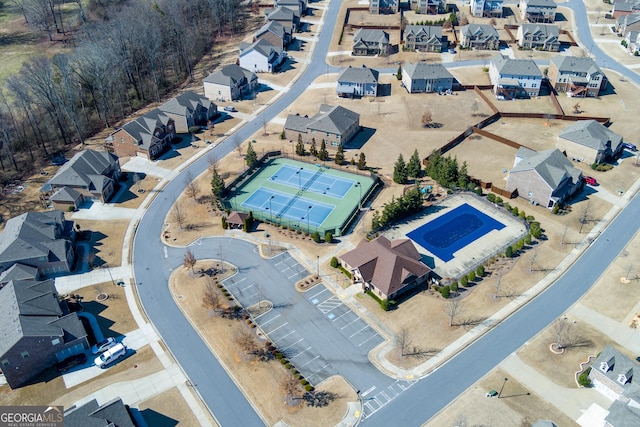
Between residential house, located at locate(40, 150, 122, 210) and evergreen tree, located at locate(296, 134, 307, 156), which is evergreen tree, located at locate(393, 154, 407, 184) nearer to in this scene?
evergreen tree, located at locate(296, 134, 307, 156)

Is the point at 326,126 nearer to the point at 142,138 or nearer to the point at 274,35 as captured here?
the point at 142,138

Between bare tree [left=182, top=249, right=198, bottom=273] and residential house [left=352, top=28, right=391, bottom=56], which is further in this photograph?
residential house [left=352, top=28, right=391, bottom=56]

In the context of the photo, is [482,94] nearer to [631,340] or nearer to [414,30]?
[414,30]

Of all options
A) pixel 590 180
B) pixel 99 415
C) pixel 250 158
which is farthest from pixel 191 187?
pixel 590 180

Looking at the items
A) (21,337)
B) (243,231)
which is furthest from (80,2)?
(21,337)

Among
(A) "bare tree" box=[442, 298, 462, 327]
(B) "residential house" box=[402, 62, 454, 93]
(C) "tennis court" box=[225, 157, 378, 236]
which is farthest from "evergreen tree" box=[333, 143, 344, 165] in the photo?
(A) "bare tree" box=[442, 298, 462, 327]
